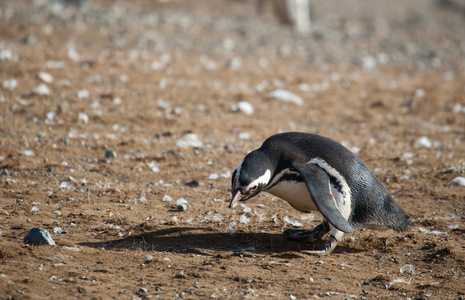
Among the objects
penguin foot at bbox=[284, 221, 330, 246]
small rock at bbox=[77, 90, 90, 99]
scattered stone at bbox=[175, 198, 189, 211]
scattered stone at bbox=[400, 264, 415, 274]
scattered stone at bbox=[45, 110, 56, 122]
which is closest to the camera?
scattered stone at bbox=[400, 264, 415, 274]

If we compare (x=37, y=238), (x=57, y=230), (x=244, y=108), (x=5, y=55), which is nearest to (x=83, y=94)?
(x=5, y=55)

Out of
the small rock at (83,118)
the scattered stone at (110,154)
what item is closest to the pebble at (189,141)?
the scattered stone at (110,154)

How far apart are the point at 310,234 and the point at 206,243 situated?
2.43 feet

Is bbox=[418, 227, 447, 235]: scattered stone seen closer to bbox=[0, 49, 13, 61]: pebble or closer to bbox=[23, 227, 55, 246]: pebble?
bbox=[23, 227, 55, 246]: pebble

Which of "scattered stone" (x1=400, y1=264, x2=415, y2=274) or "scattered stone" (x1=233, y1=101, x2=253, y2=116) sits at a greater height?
"scattered stone" (x1=233, y1=101, x2=253, y2=116)

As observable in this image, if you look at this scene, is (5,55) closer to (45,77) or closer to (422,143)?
(45,77)

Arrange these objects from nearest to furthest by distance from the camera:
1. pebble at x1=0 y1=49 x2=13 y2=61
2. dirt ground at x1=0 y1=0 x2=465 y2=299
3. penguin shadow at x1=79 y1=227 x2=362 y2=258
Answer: dirt ground at x1=0 y1=0 x2=465 y2=299 < penguin shadow at x1=79 y1=227 x2=362 y2=258 < pebble at x1=0 y1=49 x2=13 y2=61

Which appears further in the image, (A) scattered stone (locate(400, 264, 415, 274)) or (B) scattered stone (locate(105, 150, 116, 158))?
(B) scattered stone (locate(105, 150, 116, 158))

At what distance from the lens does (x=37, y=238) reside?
3143mm

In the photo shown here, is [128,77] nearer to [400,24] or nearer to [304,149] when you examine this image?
[304,149]

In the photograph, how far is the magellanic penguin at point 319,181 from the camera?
3.28 m

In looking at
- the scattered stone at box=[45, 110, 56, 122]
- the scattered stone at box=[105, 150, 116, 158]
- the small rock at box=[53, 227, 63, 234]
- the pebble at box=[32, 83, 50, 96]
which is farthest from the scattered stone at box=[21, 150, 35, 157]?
the pebble at box=[32, 83, 50, 96]

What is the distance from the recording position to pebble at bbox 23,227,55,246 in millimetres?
3137

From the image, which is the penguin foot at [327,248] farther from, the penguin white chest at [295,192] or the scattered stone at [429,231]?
the scattered stone at [429,231]
